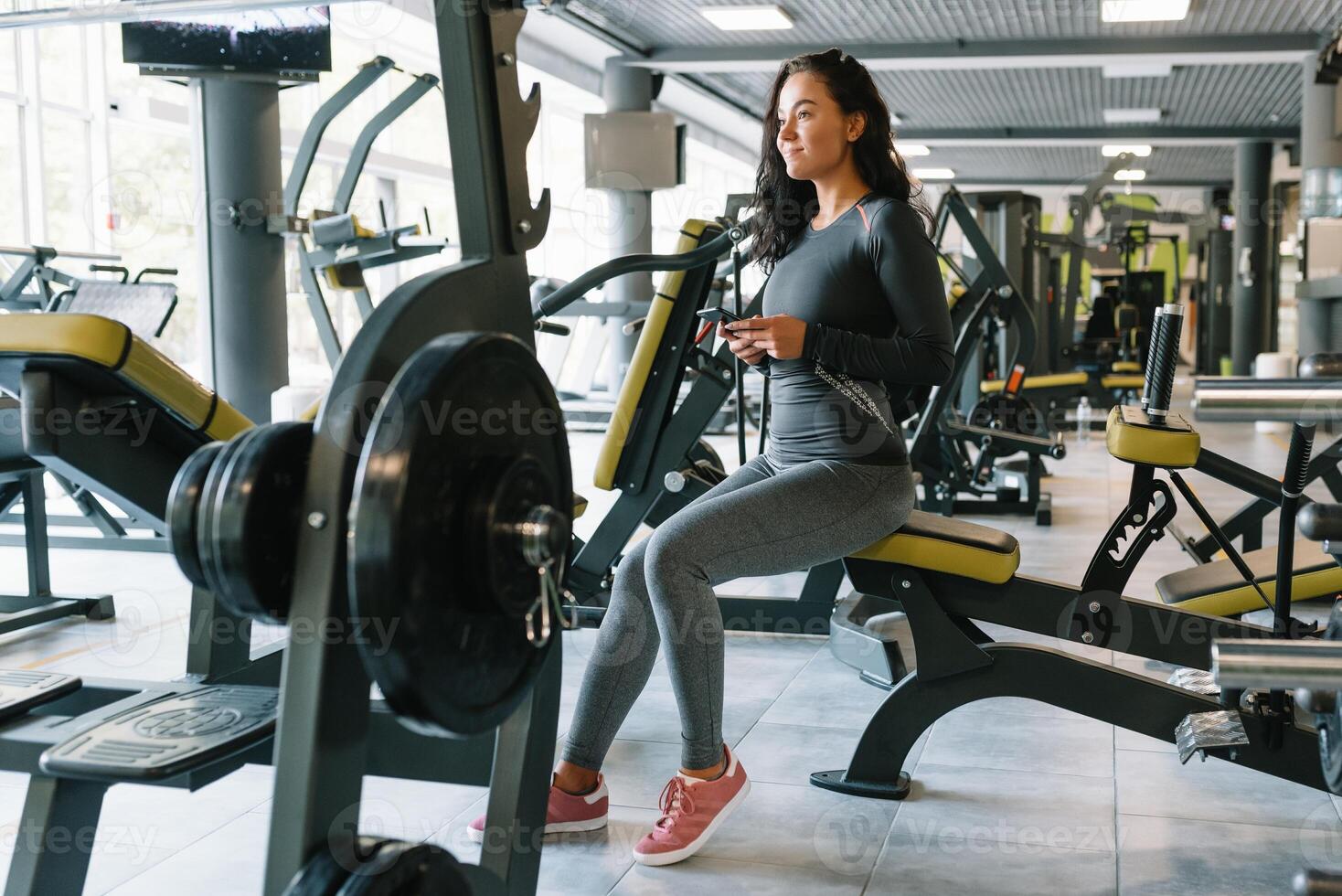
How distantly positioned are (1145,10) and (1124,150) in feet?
22.9

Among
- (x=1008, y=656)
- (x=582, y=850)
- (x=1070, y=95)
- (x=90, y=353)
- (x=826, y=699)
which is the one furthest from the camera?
(x=1070, y=95)

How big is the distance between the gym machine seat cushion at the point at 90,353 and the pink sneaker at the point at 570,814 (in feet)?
2.80

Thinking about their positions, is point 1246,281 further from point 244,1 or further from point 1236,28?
point 244,1

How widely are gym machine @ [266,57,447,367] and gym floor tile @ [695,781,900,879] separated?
9.10 feet

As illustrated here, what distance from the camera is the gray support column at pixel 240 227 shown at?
516 centimetres

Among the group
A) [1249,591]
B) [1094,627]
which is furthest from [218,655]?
[1249,591]

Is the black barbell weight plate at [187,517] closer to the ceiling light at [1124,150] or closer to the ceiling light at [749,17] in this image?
the ceiling light at [749,17]

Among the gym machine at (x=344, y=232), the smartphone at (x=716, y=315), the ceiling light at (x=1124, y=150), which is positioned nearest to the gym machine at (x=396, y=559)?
the smartphone at (x=716, y=315)

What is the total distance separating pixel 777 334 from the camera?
78.1 inches

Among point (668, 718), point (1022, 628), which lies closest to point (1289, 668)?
point (1022, 628)

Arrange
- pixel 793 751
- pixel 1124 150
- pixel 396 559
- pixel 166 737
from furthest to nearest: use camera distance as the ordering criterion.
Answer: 1. pixel 1124 150
2. pixel 793 751
3. pixel 166 737
4. pixel 396 559

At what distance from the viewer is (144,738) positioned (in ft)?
4.50

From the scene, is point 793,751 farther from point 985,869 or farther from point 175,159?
point 175,159

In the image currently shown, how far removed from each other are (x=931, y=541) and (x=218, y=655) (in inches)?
48.5
